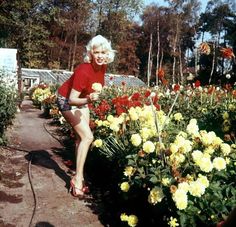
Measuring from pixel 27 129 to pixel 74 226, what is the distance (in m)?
6.85

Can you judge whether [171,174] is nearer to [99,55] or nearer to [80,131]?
[80,131]

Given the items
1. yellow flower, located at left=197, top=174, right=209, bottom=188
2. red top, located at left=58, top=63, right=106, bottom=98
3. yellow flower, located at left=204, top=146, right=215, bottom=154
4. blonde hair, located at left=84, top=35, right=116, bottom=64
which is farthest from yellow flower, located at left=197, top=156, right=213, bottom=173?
blonde hair, located at left=84, top=35, right=116, bottom=64

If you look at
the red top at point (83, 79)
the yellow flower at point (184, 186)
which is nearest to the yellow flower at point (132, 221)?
the yellow flower at point (184, 186)

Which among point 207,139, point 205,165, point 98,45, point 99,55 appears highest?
point 98,45

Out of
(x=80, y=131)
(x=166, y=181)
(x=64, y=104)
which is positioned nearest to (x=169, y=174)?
(x=166, y=181)

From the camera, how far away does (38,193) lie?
4.39 m

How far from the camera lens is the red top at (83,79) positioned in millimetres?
3971

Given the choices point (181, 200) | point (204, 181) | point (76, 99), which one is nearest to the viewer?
point (181, 200)

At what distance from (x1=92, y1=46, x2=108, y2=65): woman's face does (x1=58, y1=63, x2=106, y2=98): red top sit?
9cm

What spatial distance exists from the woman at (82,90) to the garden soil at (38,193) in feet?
1.04

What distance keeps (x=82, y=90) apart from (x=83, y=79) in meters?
0.16

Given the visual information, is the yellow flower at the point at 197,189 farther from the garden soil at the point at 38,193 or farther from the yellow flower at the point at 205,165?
the garden soil at the point at 38,193

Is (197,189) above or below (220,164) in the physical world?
below

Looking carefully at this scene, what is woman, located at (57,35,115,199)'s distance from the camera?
157 inches
